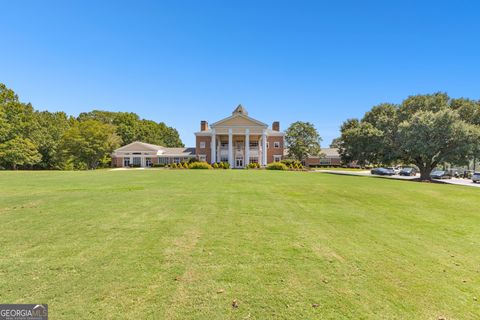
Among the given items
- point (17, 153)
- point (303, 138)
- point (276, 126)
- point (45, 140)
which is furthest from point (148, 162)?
point (303, 138)

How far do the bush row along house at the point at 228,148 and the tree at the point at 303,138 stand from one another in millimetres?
3779

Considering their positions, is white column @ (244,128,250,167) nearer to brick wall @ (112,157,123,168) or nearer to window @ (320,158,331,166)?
window @ (320,158,331,166)

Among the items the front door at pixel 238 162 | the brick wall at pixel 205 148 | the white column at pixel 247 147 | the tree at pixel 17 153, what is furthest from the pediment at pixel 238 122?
the tree at pixel 17 153

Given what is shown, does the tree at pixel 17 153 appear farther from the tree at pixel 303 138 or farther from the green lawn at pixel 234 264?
the tree at pixel 303 138

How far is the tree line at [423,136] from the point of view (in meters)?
26.0

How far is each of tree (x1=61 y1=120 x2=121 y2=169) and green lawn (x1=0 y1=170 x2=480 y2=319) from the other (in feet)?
148

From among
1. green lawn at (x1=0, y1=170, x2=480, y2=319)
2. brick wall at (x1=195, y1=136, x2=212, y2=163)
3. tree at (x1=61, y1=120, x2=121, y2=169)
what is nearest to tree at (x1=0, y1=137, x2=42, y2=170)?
tree at (x1=61, y1=120, x2=121, y2=169)

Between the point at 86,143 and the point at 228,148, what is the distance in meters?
27.6

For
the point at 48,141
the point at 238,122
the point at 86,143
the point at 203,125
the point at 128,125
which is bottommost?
the point at 86,143

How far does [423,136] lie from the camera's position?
26.8m

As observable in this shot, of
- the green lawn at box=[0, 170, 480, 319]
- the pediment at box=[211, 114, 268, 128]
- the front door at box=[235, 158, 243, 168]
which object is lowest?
the green lawn at box=[0, 170, 480, 319]

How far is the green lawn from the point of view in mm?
3229

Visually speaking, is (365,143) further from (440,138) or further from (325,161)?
(325,161)

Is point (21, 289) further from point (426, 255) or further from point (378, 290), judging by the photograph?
point (426, 255)
